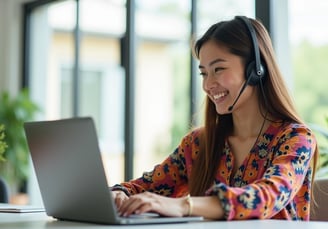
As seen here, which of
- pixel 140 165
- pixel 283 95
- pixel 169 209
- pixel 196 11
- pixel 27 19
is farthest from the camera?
pixel 140 165

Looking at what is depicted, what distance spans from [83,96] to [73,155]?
8.99m

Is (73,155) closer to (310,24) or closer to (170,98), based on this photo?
(310,24)

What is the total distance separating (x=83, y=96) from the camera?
10523 mm

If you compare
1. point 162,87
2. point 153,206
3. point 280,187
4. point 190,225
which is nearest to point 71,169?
point 153,206

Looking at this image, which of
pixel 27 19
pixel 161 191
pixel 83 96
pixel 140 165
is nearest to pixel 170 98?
pixel 140 165

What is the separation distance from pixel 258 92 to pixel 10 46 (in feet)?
12.3

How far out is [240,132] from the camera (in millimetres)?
2189

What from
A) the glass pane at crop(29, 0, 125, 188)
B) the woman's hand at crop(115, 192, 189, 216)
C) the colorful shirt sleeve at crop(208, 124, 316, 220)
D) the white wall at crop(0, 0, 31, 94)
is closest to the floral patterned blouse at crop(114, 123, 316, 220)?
the colorful shirt sleeve at crop(208, 124, 316, 220)

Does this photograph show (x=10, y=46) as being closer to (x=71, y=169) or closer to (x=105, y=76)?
(x=71, y=169)

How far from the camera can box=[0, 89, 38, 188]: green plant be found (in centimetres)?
526

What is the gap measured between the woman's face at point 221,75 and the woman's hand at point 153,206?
22.1 inches

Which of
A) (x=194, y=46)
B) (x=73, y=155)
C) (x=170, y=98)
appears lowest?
(x=170, y=98)

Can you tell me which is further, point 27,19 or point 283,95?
point 27,19

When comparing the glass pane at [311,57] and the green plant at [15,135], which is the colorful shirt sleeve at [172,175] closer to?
the green plant at [15,135]
